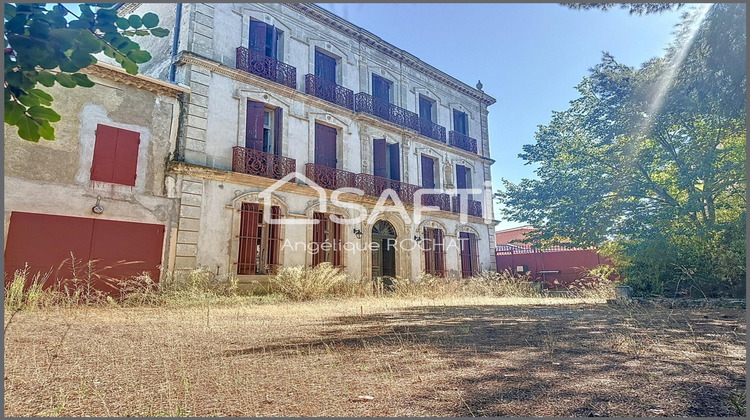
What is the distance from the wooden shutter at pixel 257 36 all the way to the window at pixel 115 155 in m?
4.46

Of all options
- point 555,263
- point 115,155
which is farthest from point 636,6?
point 555,263

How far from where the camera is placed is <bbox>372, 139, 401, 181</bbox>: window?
14380 mm

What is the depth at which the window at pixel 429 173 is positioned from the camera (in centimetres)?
1611

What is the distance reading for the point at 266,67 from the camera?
11945mm

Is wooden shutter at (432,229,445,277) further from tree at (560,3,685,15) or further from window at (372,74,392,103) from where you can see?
tree at (560,3,685,15)

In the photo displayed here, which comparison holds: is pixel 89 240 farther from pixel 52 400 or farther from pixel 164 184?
pixel 52 400

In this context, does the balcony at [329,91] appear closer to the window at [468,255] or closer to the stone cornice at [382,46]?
the stone cornice at [382,46]

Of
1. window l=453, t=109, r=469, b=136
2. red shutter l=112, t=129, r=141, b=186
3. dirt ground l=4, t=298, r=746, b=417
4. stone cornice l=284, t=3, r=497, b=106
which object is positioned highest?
stone cornice l=284, t=3, r=497, b=106

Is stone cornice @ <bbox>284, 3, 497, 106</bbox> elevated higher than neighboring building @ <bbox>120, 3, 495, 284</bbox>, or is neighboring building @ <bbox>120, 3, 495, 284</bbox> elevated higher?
stone cornice @ <bbox>284, 3, 497, 106</bbox>

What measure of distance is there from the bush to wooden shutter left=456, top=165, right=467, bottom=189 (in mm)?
8382

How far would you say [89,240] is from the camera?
27.9 ft

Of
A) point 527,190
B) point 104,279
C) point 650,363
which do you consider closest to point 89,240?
point 104,279

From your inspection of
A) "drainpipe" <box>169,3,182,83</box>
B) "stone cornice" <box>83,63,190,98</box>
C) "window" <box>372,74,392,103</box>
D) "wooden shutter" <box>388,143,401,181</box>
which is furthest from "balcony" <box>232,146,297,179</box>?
"window" <box>372,74,392,103</box>

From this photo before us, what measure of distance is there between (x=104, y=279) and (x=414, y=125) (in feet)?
36.8
